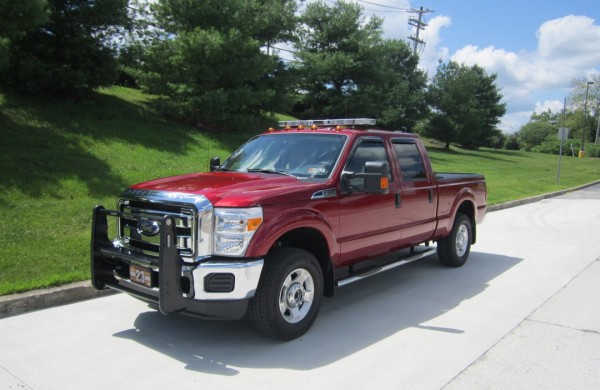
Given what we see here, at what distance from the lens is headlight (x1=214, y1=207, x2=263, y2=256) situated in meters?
4.11

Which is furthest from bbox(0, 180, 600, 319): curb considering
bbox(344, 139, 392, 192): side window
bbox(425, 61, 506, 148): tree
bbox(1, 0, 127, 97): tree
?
bbox(425, 61, 506, 148): tree

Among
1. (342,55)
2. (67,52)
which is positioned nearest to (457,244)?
(67,52)

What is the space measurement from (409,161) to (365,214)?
1434 millimetres


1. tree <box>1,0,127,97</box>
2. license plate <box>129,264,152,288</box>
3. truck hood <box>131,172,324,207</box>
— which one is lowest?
license plate <box>129,264,152,288</box>

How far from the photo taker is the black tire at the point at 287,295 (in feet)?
14.1

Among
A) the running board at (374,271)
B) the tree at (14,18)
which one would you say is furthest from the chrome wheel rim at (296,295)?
the tree at (14,18)

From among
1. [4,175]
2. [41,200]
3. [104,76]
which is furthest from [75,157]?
[104,76]

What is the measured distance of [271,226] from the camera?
428 centimetres

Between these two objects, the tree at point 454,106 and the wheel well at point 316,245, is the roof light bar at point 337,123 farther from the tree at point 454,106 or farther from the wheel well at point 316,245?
the tree at point 454,106

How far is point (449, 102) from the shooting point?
41.1 meters

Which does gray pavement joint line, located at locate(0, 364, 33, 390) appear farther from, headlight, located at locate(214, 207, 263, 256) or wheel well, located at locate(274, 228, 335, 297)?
wheel well, located at locate(274, 228, 335, 297)

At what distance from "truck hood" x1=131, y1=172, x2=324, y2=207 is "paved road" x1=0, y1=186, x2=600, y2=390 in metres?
1.33

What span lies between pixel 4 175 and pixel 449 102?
37074 mm

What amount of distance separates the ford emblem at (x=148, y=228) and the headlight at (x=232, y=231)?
0.61 m
